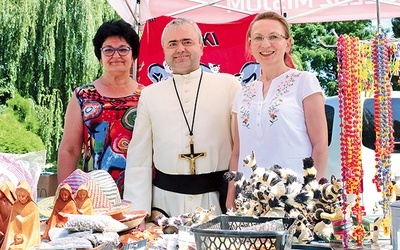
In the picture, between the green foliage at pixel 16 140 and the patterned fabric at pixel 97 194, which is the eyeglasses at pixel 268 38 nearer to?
the patterned fabric at pixel 97 194

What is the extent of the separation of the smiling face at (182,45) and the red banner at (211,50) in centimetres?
146

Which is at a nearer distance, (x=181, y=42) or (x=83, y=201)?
(x=83, y=201)

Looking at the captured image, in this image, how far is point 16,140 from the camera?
21.7ft

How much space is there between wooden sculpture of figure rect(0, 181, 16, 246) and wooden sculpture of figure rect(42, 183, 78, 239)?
0.11 meters

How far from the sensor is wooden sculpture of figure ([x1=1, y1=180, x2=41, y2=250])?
115cm

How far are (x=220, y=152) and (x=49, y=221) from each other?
1.03m

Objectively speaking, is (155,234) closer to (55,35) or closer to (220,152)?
(220,152)

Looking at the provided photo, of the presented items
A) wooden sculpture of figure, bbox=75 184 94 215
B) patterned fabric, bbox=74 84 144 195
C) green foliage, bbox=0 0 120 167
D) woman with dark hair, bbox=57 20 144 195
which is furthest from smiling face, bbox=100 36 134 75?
green foliage, bbox=0 0 120 167

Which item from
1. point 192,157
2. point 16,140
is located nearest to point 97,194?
point 192,157

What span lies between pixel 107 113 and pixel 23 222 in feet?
4.29

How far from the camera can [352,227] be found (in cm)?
129

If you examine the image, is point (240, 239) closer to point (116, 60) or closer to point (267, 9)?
point (116, 60)

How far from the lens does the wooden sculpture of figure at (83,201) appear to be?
51.6 inches

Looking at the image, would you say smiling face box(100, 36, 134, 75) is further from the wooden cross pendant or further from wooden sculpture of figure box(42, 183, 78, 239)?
wooden sculpture of figure box(42, 183, 78, 239)
